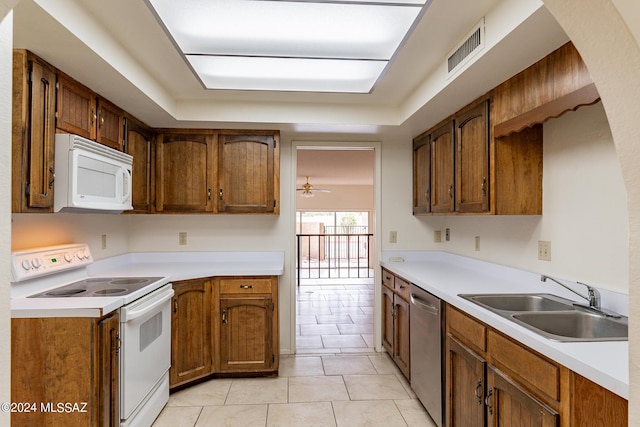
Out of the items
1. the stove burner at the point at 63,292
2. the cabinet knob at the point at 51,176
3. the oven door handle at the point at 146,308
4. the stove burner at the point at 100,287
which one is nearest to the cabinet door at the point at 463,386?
the oven door handle at the point at 146,308

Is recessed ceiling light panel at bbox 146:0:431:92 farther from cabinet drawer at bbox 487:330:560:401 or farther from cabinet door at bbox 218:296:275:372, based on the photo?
cabinet door at bbox 218:296:275:372

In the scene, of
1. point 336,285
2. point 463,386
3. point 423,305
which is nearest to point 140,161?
point 423,305

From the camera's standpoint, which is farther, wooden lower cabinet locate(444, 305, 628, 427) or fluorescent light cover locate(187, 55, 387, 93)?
fluorescent light cover locate(187, 55, 387, 93)

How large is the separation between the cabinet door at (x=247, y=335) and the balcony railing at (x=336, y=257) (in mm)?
3661

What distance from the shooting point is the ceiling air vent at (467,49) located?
68.0 inches

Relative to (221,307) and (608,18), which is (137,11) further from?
(221,307)

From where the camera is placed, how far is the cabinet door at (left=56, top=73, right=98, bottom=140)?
1.93m

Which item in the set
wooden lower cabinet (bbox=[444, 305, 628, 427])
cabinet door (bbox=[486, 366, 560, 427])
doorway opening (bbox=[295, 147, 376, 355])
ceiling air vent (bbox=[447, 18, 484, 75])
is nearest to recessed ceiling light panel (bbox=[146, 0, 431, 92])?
ceiling air vent (bbox=[447, 18, 484, 75])

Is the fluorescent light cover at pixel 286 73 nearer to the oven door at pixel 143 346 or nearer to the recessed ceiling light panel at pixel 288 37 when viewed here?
the recessed ceiling light panel at pixel 288 37

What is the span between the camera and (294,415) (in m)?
2.44

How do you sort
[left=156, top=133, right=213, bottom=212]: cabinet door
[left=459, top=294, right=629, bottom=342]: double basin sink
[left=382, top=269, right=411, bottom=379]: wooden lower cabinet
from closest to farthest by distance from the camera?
[left=459, top=294, right=629, bottom=342]: double basin sink, [left=382, top=269, right=411, bottom=379]: wooden lower cabinet, [left=156, top=133, right=213, bottom=212]: cabinet door

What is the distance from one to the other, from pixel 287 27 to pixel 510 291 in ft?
6.29

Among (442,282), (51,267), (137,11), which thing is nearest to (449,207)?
(442,282)

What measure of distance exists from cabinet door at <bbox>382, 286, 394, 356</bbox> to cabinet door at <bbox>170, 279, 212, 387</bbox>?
1.56m
